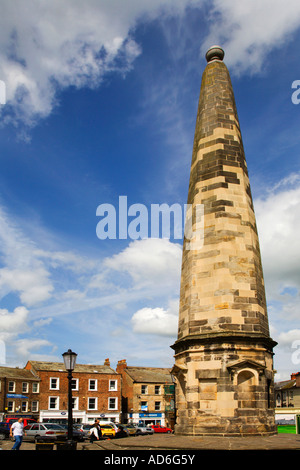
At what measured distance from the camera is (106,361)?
57312mm

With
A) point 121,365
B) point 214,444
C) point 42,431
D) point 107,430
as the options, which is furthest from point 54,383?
point 214,444

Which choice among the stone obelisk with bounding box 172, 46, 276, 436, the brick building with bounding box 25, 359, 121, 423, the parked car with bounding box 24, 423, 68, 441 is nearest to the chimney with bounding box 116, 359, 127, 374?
the brick building with bounding box 25, 359, 121, 423

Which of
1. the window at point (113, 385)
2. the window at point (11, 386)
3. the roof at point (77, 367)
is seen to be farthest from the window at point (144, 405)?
the window at point (11, 386)

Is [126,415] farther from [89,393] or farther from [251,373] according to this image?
[251,373]

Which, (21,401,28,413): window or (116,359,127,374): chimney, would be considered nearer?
(21,401,28,413): window

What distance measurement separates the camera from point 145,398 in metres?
52.8

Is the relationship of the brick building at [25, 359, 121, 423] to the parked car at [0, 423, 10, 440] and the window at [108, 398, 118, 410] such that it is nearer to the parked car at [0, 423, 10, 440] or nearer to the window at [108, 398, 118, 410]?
the window at [108, 398, 118, 410]

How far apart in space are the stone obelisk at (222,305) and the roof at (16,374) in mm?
36611

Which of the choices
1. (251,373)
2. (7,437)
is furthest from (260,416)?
(7,437)

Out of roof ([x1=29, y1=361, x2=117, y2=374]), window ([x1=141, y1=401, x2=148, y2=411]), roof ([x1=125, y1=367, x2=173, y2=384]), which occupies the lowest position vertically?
window ([x1=141, y1=401, x2=148, y2=411])

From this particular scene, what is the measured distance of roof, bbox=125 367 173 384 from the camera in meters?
53.9

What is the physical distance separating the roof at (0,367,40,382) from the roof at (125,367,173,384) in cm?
1271

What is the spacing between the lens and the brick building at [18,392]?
4378 centimetres

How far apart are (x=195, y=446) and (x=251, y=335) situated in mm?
3800
